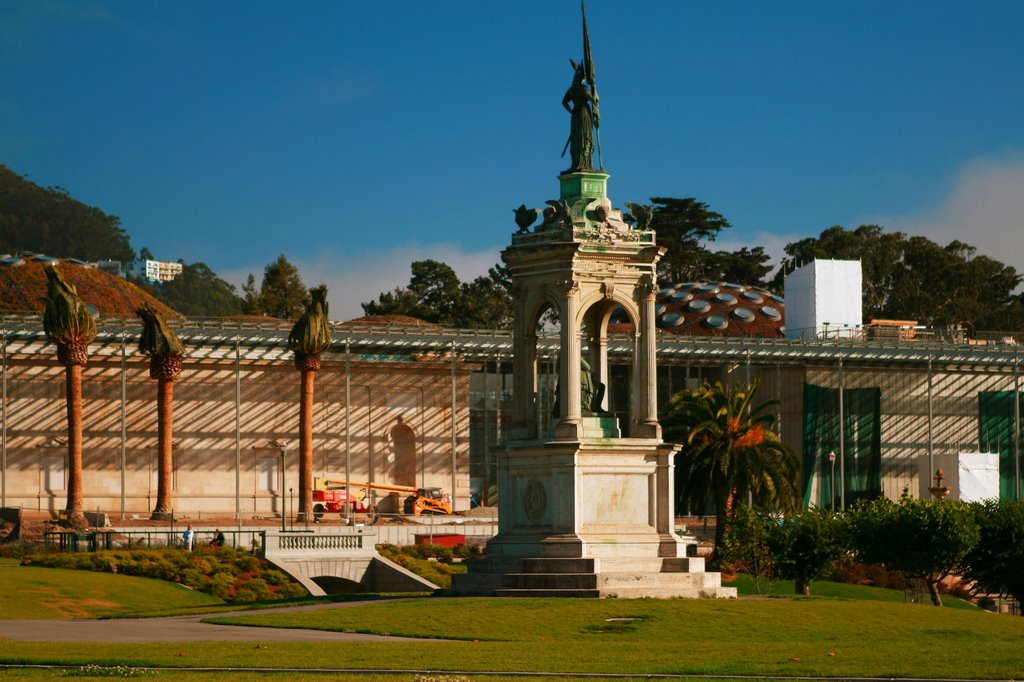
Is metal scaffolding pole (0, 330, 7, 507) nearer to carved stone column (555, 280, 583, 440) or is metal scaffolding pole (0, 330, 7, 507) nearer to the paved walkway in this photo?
the paved walkway

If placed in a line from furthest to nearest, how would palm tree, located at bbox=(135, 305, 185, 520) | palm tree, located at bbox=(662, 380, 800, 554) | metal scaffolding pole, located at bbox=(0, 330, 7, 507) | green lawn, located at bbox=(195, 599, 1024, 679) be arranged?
metal scaffolding pole, located at bbox=(0, 330, 7, 507)
palm tree, located at bbox=(135, 305, 185, 520)
palm tree, located at bbox=(662, 380, 800, 554)
green lawn, located at bbox=(195, 599, 1024, 679)

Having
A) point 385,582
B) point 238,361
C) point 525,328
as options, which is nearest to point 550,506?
point 525,328

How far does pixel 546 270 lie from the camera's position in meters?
38.0

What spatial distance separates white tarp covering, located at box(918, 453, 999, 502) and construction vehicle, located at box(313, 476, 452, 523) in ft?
87.1

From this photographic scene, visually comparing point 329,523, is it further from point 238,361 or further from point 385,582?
point 385,582

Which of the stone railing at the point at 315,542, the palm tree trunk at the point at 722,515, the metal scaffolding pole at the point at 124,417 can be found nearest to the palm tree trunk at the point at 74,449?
the metal scaffolding pole at the point at 124,417

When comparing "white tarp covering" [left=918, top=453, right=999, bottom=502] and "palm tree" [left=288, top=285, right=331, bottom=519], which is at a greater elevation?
"palm tree" [left=288, top=285, right=331, bottom=519]

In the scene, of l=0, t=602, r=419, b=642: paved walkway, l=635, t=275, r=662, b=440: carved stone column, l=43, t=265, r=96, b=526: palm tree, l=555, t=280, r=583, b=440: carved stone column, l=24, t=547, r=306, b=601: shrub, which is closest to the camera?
l=0, t=602, r=419, b=642: paved walkway

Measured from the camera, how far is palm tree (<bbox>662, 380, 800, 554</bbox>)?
201 feet

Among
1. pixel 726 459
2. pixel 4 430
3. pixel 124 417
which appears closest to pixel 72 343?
pixel 4 430

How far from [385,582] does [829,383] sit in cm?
4885

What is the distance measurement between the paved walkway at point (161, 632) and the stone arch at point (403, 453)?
58.1m

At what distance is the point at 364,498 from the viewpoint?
288ft

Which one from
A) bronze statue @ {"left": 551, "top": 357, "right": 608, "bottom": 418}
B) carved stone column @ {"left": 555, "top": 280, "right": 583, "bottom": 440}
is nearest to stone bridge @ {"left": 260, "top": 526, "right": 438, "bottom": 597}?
bronze statue @ {"left": 551, "top": 357, "right": 608, "bottom": 418}
